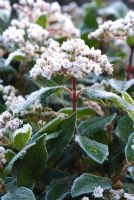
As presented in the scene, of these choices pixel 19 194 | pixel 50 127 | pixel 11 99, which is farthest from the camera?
pixel 11 99

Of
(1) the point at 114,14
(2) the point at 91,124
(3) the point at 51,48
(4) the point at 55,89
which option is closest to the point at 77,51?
(4) the point at 55,89

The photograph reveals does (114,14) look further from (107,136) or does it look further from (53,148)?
(53,148)

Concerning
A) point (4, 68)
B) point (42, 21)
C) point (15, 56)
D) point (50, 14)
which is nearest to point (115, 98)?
point (15, 56)

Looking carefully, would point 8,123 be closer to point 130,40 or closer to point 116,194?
point 116,194

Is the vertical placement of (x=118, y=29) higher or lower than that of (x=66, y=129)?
higher

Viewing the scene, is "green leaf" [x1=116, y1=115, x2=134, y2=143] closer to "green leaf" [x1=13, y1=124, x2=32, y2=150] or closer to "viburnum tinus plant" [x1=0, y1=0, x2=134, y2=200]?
"viburnum tinus plant" [x1=0, y1=0, x2=134, y2=200]
